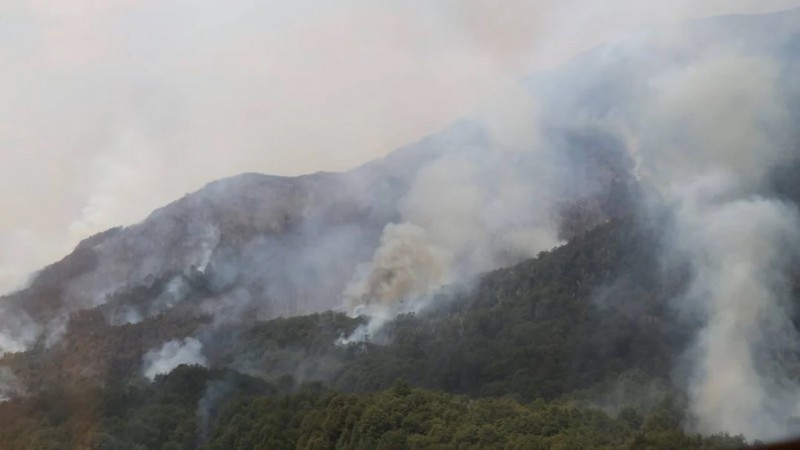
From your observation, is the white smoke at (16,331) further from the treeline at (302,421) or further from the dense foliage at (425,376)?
the treeline at (302,421)

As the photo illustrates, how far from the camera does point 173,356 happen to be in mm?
77375

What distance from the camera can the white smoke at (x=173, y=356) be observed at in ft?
242

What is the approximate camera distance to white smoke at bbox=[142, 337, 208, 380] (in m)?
73.8

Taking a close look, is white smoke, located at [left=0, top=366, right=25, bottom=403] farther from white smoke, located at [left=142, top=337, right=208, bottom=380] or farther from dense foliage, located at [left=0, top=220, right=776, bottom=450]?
white smoke, located at [left=142, top=337, right=208, bottom=380]

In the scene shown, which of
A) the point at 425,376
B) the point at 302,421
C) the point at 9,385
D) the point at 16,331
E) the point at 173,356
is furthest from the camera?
the point at 16,331

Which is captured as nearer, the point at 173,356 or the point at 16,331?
the point at 173,356

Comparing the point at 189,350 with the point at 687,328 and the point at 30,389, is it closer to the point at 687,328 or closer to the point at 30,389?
the point at 30,389

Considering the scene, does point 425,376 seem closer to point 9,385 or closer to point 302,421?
point 302,421

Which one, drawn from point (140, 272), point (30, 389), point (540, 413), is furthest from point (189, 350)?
point (540, 413)

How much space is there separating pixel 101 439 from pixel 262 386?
1269 centimetres

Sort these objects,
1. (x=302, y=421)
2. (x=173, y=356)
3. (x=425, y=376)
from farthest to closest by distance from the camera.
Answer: (x=173, y=356) < (x=425, y=376) < (x=302, y=421)

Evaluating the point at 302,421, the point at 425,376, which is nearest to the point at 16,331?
the point at 425,376

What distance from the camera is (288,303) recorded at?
95.0 meters

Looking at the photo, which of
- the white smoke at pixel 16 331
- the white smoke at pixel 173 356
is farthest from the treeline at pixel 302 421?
the white smoke at pixel 16 331
